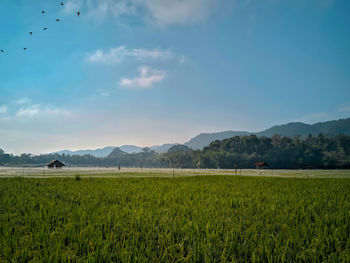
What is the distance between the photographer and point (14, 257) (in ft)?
14.5

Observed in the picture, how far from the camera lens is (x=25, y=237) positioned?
216 inches

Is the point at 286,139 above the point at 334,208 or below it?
above

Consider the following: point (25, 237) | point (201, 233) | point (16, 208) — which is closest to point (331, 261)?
point (201, 233)

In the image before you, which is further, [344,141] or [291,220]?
[344,141]

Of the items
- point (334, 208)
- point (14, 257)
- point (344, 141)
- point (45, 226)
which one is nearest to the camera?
point (14, 257)

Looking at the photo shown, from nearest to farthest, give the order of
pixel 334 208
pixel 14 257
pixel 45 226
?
pixel 14 257
pixel 45 226
pixel 334 208

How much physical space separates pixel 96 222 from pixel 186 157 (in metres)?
127

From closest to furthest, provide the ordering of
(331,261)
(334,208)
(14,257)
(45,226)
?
(331,261), (14,257), (45,226), (334,208)

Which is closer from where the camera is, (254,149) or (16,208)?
(16,208)

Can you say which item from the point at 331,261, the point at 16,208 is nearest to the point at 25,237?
the point at 16,208

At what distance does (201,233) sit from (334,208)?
21.5ft

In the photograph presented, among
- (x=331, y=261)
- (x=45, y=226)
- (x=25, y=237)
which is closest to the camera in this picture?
(x=331, y=261)

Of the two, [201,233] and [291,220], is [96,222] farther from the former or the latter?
[291,220]

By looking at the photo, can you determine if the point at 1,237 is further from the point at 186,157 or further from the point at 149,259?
the point at 186,157
